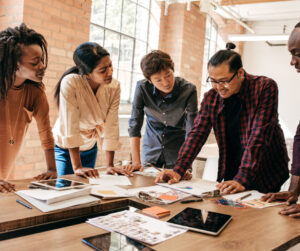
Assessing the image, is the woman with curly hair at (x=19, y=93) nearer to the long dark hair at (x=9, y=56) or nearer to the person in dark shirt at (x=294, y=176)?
the long dark hair at (x=9, y=56)

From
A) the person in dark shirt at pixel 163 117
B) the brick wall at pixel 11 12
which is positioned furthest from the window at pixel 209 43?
the person in dark shirt at pixel 163 117

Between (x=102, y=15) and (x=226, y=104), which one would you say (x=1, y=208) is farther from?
(x=102, y=15)

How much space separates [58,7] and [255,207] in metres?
3.26

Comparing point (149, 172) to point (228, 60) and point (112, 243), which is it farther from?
point (112, 243)

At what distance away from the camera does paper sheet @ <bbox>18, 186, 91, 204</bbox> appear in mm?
1393

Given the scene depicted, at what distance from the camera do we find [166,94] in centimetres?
261

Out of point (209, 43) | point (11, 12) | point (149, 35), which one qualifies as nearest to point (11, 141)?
point (11, 12)

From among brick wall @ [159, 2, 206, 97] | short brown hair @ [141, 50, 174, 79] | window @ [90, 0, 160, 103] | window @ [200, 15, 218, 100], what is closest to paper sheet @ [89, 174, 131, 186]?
short brown hair @ [141, 50, 174, 79]

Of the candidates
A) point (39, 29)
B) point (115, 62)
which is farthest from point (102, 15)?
point (39, 29)

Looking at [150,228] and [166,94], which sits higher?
[166,94]

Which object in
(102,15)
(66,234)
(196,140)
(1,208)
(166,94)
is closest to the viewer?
(66,234)

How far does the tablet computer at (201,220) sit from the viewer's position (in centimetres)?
121

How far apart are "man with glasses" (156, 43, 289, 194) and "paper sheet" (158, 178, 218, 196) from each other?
6 centimetres

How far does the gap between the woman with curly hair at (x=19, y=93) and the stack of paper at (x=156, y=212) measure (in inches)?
28.6
